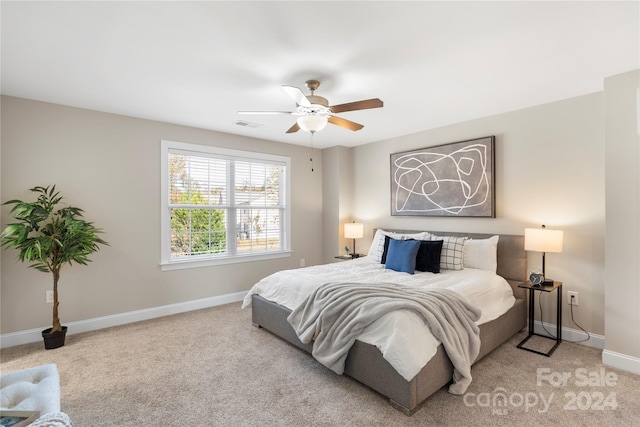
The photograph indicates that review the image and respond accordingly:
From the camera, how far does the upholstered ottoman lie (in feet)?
4.73

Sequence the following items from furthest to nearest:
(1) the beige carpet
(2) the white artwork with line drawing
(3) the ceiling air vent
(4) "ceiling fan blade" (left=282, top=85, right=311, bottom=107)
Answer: (3) the ceiling air vent → (2) the white artwork with line drawing → (4) "ceiling fan blade" (left=282, top=85, right=311, bottom=107) → (1) the beige carpet

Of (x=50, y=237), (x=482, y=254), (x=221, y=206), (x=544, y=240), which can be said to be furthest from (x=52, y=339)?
(x=544, y=240)

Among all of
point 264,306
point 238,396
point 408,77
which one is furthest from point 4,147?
point 408,77

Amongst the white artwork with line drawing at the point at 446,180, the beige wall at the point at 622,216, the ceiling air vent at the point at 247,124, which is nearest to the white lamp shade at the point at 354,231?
the white artwork with line drawing at the point at 446,180

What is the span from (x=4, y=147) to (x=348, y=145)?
439 centimetres

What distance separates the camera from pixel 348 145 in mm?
5477

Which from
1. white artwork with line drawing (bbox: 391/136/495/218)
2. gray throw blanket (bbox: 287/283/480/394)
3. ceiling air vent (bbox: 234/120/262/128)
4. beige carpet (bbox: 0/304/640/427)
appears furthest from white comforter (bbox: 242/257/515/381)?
ceiling air vent (bbox: 234/120/262/128)

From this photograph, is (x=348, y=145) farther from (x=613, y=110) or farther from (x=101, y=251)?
(x=101, y=251)

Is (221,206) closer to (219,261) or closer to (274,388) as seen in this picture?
(219,261)

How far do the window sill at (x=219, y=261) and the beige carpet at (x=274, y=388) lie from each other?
1052 mm

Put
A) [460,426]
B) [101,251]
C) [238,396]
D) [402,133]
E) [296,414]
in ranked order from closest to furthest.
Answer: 1. [460,426]
2. [296,414]
3. [238,396]
4. [101,251]
5. [402,133]

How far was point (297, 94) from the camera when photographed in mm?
2438

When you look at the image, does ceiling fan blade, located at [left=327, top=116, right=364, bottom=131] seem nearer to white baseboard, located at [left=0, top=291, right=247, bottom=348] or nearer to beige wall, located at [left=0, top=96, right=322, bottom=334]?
beige wall, located at [left=0, top=96, right=322, bottom=334]

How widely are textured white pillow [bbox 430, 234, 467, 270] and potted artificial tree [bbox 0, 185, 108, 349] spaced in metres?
3.82
